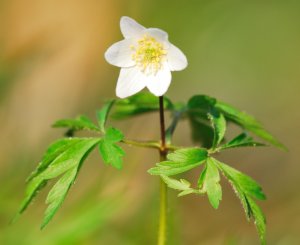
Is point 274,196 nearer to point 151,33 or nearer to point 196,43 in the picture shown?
point 196,43

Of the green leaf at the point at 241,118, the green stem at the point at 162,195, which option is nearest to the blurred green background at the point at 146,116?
the green leaf at the point at 241,118

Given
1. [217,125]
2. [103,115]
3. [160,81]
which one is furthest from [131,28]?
[217,125]

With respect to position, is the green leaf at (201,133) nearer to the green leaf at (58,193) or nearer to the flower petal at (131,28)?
the flower petal at (131,28)

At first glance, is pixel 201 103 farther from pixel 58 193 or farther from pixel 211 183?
pixel 58 193

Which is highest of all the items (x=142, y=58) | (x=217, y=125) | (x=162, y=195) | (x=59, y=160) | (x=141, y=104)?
(x=142, y=58)

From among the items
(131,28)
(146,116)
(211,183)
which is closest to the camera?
(211,183)

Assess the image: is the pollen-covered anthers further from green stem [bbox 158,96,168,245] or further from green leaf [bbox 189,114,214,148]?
green leaf [bbox 189,114,214,148]

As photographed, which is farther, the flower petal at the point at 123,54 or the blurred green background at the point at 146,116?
the blurred green background at the point at 146,116
